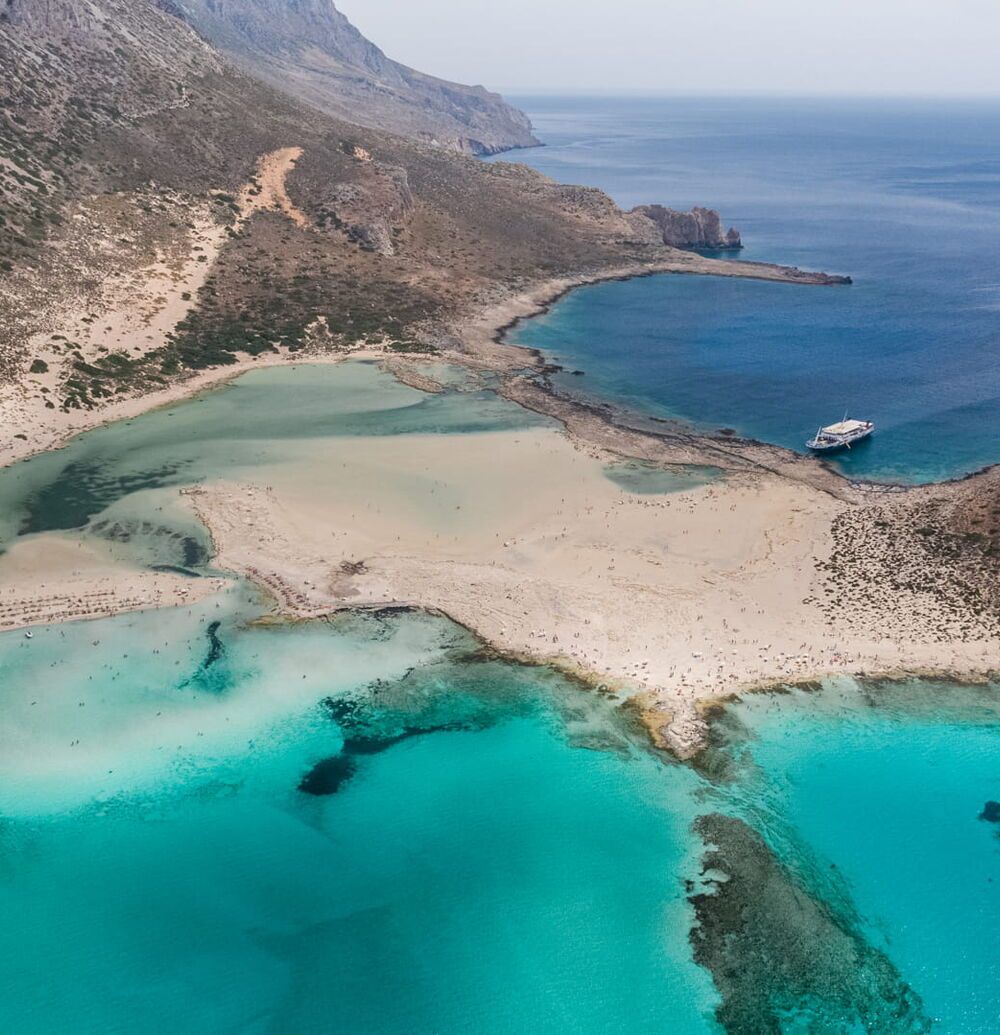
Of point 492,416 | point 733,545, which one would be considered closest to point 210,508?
point 492,416

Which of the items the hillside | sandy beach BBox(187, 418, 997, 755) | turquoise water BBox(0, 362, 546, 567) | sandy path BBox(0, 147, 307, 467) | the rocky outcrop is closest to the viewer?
sandy beach BBox(187, 418, 997, 755)

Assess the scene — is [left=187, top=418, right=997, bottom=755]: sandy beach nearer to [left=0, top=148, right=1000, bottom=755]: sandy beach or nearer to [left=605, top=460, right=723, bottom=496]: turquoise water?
[left=0, top=148, right=1000, bottom=755]: sandy beach

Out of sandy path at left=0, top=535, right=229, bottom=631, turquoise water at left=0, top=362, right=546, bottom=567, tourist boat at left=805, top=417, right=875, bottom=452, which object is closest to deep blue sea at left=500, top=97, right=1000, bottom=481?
tourist boat at left=805, top=417, right=875, bottom=452

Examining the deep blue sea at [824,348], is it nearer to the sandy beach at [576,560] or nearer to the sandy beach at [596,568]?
the sandy beach at [576,560]

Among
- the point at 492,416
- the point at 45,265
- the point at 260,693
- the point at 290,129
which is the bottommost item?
the point at 260,693

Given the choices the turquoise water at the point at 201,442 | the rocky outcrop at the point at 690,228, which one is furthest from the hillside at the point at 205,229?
the turquoise water at the point at 201,442

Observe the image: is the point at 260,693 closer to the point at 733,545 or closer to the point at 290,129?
the point at 733,545

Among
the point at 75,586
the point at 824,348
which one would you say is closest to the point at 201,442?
the point at 75,586
